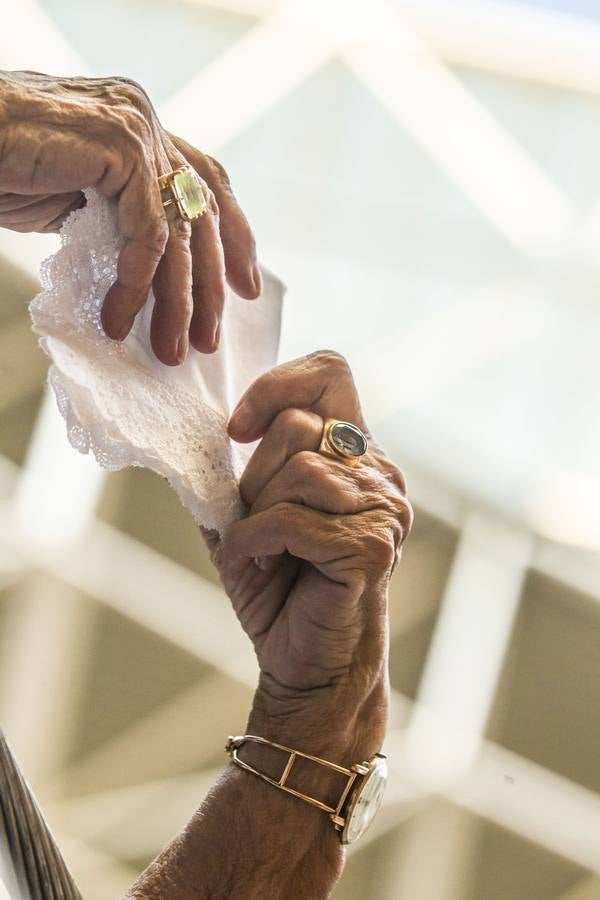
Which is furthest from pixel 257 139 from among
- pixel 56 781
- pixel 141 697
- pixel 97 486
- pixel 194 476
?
pixel 194 476

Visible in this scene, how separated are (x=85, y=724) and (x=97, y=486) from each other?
A: 23.3 inches

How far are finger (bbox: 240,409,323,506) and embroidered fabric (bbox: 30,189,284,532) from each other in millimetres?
16

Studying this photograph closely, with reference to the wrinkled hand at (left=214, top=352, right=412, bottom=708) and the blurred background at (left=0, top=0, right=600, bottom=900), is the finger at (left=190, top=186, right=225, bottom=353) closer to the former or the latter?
the wrinkled hand at (left=214, top=352, right=412, bottom=708)

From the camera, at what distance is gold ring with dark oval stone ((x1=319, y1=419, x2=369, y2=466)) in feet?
3.20

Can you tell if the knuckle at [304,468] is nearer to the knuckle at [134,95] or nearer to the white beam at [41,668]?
the knuckle at [134,95]

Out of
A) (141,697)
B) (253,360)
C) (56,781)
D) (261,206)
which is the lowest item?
(56,781)

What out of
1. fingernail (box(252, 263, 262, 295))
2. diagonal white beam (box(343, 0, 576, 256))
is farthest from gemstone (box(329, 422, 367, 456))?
diagonal white beam (box(343, 0, 576, 256))

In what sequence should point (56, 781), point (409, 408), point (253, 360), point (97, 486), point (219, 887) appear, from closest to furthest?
point (219, 887) < point (253, 360) < point (56, 781) < point (97, 486) < point (409, 408)

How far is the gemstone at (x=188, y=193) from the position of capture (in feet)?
3.04

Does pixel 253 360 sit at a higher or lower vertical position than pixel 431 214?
higher

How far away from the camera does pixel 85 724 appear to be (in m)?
2.36

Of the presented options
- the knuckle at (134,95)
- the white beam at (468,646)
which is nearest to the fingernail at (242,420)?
the knuckle at (134,95)

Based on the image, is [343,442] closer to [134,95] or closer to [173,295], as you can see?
[173,295]

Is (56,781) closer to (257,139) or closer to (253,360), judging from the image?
(253,360)
